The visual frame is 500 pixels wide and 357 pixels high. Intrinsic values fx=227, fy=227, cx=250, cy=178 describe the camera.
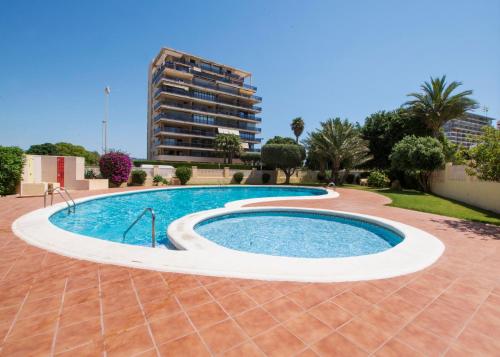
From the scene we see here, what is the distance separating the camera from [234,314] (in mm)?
2631

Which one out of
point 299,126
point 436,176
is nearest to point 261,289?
point 436,176

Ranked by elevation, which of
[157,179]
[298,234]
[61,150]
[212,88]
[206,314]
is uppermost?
[212,88]

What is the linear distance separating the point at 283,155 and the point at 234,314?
27552 mm

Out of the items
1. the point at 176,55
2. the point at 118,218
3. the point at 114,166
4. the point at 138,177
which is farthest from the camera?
the point at 176,55

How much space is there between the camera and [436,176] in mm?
18969

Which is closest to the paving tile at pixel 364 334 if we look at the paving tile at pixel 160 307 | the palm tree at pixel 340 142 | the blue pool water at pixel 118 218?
the paving tile at pixel 160 307

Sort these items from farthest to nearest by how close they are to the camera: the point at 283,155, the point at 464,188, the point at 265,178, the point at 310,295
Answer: the point at 265,178, the point at 283,155, the point at 464,188, the point at 310,295

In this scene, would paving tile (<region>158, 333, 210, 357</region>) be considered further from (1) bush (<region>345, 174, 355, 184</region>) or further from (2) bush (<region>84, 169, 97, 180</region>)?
(1) bush (<region>345, 174, 355, 184</region>)

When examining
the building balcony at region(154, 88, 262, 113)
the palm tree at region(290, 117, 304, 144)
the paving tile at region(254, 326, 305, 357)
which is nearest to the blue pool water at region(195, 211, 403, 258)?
the paving tile at region(254, 326, 305, 357)

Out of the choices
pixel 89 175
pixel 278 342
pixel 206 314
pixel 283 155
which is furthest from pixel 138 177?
pixel 278 342

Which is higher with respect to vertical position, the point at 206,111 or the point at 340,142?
the point at 206,111

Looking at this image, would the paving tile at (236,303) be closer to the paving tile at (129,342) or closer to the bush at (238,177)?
the paving tile at (129,342)

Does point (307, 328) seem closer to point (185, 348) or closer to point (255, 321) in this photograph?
point (255, 321)

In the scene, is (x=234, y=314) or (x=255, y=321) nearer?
(x=255, y=321)
